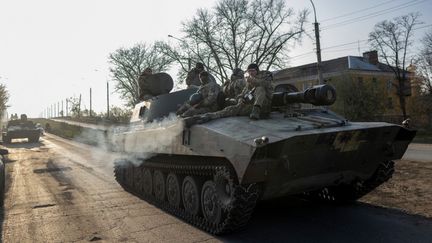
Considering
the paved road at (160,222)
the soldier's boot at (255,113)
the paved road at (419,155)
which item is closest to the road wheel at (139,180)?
the paved road at (160,222)

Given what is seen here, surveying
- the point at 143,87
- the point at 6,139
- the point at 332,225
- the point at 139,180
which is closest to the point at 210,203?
the point at 332,225

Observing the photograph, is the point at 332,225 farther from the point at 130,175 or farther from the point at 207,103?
the point at 130,175

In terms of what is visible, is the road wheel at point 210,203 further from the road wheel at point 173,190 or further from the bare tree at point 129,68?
the bare tree at point 129,68

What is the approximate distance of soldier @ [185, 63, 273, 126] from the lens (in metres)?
6.98

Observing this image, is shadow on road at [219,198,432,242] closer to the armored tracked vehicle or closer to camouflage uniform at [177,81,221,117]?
the armored tracked vehicle

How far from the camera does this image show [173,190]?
27.4 ft

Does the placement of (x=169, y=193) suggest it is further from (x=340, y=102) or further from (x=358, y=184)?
(x=340, y=102)

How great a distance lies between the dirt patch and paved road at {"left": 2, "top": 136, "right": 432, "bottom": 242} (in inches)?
13.8

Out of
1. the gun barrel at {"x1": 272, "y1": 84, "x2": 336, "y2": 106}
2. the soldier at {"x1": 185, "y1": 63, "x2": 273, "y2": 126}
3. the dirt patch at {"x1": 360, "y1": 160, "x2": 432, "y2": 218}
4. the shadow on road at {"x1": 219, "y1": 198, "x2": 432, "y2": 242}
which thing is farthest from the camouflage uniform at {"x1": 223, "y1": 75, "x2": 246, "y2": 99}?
the dirt patch at {"x1": 360, "y1": 160, "x2": 432, "y2": 218}

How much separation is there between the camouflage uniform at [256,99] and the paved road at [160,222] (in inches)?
65.2

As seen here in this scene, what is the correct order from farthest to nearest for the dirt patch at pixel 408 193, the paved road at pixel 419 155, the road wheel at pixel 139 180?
the paved road at pixel 419 155 → the road wheel at pixel 139 180 → the dirt patch at pixel 408 193

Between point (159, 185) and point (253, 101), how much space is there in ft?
9.54

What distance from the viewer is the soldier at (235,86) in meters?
8.24

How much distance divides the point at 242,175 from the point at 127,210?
3.38m
